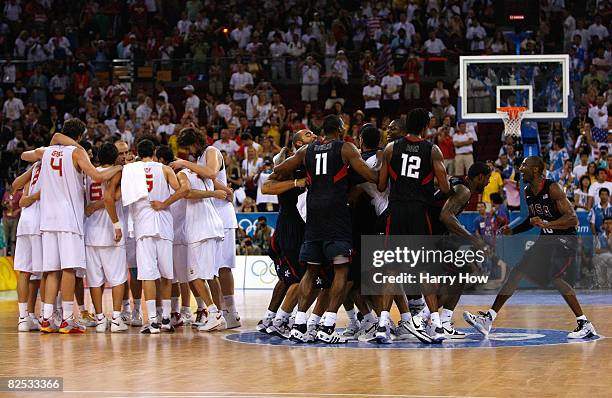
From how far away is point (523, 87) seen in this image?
73.7ft

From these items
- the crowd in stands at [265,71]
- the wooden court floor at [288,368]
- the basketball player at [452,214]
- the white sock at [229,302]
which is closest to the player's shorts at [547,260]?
the basketball player at [452,214]

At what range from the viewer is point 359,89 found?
29.2m

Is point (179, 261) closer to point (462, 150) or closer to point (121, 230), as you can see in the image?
point (121, 230)

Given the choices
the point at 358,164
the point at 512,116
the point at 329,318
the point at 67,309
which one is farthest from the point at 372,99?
the point at 329,318

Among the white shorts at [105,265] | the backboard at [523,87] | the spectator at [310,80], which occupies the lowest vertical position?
the white shorts at [105,265]

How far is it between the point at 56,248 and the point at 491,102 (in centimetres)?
1197

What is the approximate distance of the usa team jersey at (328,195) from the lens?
38.3ft

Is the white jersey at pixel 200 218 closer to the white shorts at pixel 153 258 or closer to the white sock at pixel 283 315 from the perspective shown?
the white shorts at pixel 153 258

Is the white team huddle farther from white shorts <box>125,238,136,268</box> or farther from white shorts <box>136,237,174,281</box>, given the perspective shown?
white shorts <box>125,238,136,268</box>

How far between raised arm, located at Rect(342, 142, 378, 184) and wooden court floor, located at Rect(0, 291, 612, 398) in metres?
1.88

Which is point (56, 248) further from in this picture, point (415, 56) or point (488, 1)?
point (488, 1)

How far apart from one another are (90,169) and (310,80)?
54.9 feet

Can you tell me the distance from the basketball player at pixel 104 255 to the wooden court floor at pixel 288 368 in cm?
59

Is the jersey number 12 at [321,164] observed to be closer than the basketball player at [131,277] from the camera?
Yes
